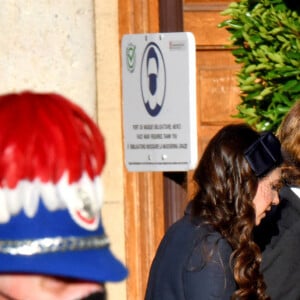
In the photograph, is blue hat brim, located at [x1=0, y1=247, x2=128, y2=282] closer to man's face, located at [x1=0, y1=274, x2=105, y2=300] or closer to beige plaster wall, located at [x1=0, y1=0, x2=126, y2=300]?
man's face, located at [x1=0, y1=274, x2=105, y2=300]

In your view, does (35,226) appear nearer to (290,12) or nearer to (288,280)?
(288,280)

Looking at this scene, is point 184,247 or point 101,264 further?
point 184,247

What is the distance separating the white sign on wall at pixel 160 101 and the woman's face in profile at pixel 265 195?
158 cm

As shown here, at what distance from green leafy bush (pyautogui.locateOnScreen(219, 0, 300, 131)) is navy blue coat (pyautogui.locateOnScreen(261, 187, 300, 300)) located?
27.4 inches

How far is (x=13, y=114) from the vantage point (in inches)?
72.7

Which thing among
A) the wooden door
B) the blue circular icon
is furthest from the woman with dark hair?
the wooden door

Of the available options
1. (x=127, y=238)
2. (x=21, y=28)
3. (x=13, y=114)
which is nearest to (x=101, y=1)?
(x=21, y=28)

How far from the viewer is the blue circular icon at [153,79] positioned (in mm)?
6218

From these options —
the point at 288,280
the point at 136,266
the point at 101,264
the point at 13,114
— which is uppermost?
the point at 13,114

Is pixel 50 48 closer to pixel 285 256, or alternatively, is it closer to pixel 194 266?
pixel 285 256

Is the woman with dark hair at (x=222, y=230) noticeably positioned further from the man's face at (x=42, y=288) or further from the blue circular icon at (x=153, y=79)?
the man's face at (x=42, y=288)

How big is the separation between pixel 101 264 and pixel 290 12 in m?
3.77

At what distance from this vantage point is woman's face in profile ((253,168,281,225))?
437 centimetres

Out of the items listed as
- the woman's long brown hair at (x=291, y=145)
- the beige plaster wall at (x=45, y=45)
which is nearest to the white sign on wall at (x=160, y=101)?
the beige plaster wall at (x=45, y=45)
